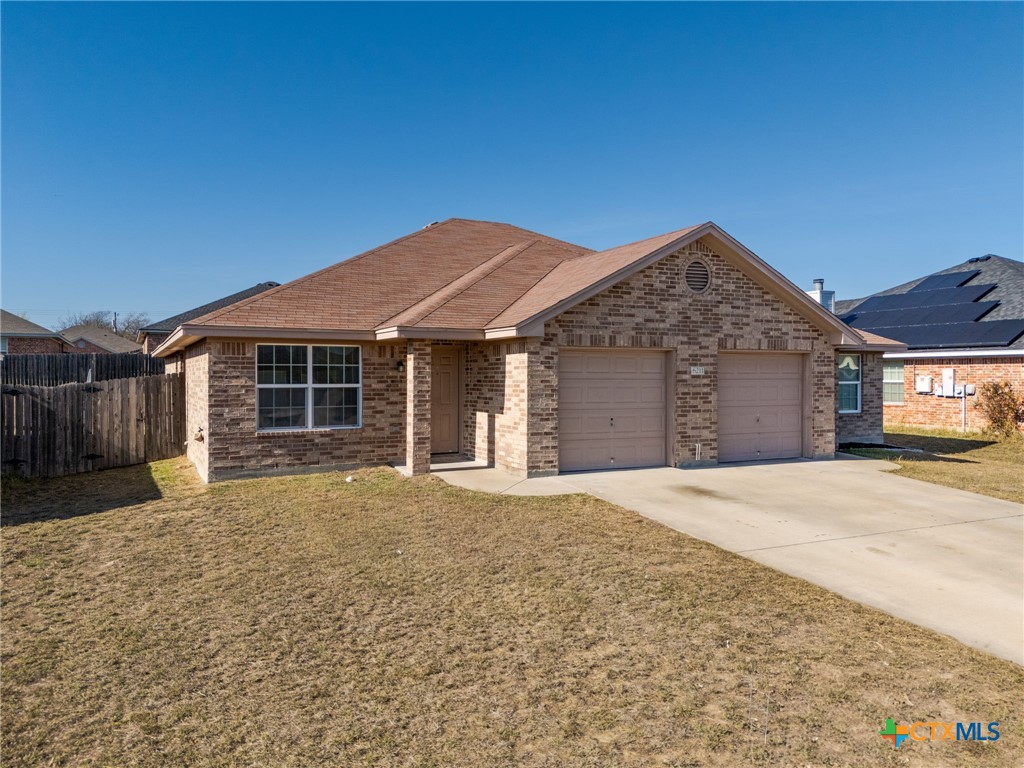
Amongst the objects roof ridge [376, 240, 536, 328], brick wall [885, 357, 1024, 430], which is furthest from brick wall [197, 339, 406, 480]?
brick wall [885, 357, 1024, 430]

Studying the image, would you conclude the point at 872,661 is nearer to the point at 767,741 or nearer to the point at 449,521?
the point at 767,741

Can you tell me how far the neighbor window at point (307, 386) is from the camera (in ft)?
40.4

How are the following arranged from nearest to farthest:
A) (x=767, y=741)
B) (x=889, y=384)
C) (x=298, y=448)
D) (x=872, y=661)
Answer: (x=767, y=741) < (x=872, y=661) < (x=298, y=448) < (x=889, y=384)

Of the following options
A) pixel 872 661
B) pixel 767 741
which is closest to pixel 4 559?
pixel 767 741

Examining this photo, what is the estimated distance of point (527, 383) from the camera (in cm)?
1169

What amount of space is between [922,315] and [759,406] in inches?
607

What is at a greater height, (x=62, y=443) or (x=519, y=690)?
(x=62, y=443)

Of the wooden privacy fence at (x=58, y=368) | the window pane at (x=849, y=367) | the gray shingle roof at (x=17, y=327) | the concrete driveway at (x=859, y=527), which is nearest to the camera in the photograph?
the concrete driveway at (x=859, y=527)

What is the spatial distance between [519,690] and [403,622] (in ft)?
4.90

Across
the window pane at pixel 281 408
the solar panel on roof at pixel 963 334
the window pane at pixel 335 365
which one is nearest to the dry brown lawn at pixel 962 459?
the solar panel on roof at pixel 963 334

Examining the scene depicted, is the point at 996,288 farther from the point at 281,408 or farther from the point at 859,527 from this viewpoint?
the point at 281,408

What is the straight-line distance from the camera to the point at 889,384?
24.2 meters

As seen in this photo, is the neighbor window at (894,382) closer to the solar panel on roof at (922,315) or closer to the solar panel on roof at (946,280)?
the solar panel on roof at (922,315)

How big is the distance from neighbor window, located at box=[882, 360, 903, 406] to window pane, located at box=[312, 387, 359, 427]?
20.0m
